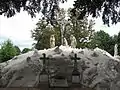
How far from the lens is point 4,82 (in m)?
14.9

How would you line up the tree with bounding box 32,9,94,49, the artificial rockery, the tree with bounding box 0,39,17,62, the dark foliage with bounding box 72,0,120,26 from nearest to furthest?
the dark foliage with bounding box 72,0,120,26 < the artificial rockery < the tree with bounding box 32,9,94,49 < the tree with bounding box 0,39,17,62

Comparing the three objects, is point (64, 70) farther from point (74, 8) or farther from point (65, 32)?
point (65, 32)

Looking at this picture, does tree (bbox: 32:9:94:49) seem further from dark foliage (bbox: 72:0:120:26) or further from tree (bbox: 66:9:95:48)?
dark foliage (bbox: 72:0:120:26)

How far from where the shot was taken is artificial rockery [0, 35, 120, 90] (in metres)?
14.0

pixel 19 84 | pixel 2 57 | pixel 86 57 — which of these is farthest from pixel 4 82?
pixel 2 57

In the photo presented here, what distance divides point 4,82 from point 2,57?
2887cm

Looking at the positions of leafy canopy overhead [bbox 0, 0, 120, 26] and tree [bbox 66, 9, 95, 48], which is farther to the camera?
tree [bbox 66, 9, 95, 48]

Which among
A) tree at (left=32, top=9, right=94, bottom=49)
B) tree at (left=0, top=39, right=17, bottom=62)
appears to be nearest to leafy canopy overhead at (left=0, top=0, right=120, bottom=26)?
tree at (left=32, top=9, right=94, bottom=49)

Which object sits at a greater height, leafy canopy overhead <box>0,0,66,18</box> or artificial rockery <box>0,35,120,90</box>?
leafy canopy overhead <box>0,0,66,18</box>

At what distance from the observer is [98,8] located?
1209cm

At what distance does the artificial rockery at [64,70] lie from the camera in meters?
14.0

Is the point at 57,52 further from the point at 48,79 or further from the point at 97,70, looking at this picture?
the point at 48,79

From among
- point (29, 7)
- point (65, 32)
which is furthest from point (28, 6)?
point (65, 32)

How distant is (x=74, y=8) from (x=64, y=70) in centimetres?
330
